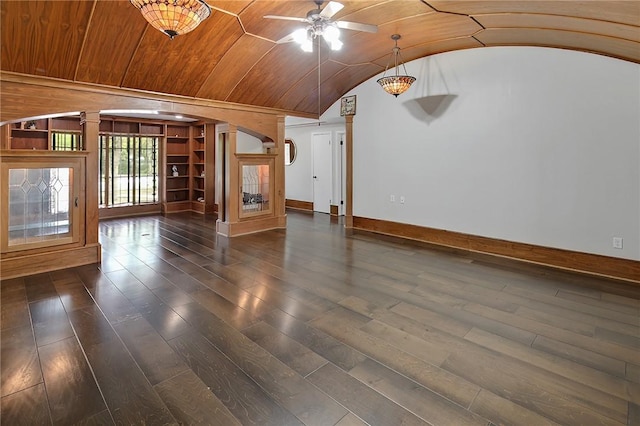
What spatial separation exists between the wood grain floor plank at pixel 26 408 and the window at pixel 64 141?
728 cm

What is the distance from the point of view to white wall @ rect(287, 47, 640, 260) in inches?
172

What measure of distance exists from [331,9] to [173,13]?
160cm

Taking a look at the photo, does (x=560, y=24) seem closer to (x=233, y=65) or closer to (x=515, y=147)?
(x=515, y=147)

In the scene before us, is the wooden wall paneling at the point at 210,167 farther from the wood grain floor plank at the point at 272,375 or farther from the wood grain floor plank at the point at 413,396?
the wood grain floor plank at the point at 413,396

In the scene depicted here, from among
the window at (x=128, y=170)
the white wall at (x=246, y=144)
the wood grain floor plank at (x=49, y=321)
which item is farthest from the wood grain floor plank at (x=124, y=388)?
the white wall at (x=246, y=144)

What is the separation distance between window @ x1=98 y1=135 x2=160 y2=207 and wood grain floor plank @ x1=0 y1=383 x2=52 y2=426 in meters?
7.50

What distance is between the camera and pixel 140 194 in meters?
9.29

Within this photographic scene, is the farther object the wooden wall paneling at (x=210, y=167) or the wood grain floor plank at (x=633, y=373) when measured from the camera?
the wooden wall paneling at (x=210, y=167)

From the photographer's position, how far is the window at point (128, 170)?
860cm

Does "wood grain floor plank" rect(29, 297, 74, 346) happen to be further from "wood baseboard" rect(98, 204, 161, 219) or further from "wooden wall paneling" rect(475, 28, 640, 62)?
"wooden wall paneling" rect(475, 28, 640, 62)

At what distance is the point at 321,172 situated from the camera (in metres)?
9.76

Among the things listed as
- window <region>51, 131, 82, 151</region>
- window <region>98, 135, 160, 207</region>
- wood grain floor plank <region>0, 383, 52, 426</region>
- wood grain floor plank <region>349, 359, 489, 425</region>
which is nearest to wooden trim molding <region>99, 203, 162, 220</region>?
window <region>98, 135, 160, 207</region>

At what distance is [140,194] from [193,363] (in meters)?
8.01

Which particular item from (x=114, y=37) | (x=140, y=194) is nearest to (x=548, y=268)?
(x=114, y=37)
